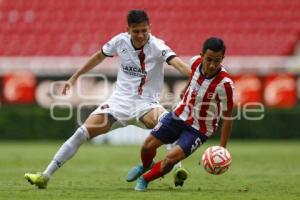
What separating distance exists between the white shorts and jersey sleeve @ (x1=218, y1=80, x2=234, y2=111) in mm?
1197

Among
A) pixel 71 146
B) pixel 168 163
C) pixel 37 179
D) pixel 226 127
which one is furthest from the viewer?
pixel 71 146

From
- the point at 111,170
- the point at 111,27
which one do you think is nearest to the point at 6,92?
the point at 111,27

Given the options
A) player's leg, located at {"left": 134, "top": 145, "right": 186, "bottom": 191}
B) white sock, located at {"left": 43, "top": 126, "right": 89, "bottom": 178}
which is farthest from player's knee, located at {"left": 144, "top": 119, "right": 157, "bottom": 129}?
white sock, located at {"left": 43, "top": 126, "right": 89, "bottom": 178}

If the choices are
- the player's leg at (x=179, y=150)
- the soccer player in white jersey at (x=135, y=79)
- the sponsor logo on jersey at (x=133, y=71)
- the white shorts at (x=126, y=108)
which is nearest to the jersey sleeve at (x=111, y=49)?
the soccer player in white jersey at (x=135, y=79)

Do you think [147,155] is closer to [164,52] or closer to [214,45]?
[164,52]

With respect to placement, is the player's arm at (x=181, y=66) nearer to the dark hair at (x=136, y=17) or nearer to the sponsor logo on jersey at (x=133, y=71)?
the sponsor logo on jersey at (x=133, y=71)

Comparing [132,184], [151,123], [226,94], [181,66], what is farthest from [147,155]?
[226,94]

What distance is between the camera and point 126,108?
986 cm

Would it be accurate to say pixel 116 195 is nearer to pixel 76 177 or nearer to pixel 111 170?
pixel 76 177

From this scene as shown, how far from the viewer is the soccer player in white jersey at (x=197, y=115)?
904cm

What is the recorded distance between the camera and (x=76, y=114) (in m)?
21.7

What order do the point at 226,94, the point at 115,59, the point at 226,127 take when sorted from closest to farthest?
the point at 226,127 → the point at 226,94 → the point at 115,59

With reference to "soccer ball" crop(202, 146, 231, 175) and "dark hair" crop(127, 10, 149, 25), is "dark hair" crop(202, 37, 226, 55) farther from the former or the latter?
"soccer ball" crop(202, 146, 231, 175)

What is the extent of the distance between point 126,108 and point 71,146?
893mm
